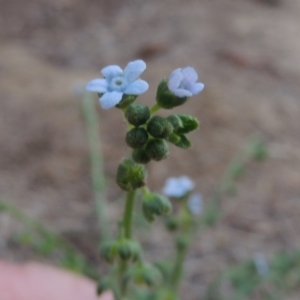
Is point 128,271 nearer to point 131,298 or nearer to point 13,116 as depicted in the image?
point 131,298

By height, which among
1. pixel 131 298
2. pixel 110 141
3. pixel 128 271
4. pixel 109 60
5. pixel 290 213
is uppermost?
pixel 109 60

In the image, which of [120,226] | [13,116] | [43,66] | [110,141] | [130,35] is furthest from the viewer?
[130,35]

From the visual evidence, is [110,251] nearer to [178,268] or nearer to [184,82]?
[184,82]

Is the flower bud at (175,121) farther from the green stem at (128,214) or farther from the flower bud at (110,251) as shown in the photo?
the flower bud at (110,251)

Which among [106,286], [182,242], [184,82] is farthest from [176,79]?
[182,242]

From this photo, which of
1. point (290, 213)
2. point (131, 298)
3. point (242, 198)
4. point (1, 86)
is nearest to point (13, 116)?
point (1, 86)

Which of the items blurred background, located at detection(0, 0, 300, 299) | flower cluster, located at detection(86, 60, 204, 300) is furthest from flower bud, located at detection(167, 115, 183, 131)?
blurred background, located at detection(0, 0, 300, 299)

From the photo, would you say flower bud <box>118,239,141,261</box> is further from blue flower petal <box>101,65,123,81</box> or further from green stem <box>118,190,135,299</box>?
blue flower petal <box>101,65,123,81</box>
